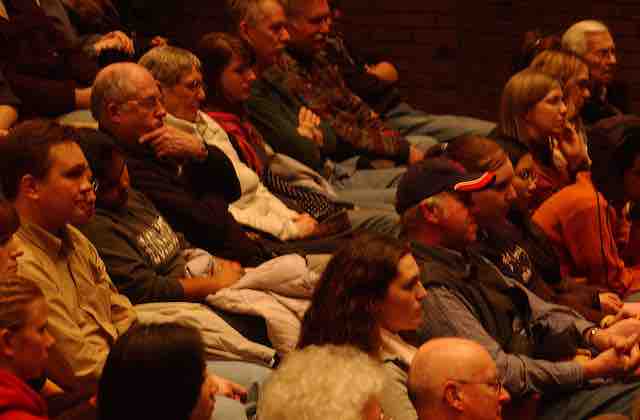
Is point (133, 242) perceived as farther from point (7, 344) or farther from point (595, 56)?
point (595, 56)

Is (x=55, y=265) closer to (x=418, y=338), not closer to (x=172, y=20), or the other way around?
(x=418, y=338)

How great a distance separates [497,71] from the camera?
271 inches

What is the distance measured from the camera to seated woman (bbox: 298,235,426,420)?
2.66 meters

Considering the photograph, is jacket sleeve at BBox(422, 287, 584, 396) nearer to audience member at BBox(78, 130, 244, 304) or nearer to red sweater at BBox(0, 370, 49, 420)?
audience member at BBox(78, 130, 244, 304)

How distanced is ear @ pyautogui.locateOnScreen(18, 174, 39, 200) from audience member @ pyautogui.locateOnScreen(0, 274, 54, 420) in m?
0.45

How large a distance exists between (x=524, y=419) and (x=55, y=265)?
1265 millimetres

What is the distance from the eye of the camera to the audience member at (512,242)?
3531mm

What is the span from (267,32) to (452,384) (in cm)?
238

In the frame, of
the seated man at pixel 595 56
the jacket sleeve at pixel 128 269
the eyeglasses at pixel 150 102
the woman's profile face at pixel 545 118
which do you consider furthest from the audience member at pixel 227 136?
the seated man at pixel 595 56

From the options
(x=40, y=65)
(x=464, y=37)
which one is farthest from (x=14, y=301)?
(x=464, y=37)

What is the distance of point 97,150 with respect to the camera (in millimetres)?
3104

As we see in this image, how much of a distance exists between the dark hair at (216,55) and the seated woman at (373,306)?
155cm

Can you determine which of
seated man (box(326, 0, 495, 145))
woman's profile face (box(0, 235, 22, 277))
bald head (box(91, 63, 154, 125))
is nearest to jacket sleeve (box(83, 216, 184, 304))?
bald head (box(91, 63, 154, 125))

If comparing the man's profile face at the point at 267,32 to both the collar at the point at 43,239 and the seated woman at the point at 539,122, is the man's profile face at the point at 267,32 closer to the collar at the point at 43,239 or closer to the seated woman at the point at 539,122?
the seated woman at the point at 539,122
